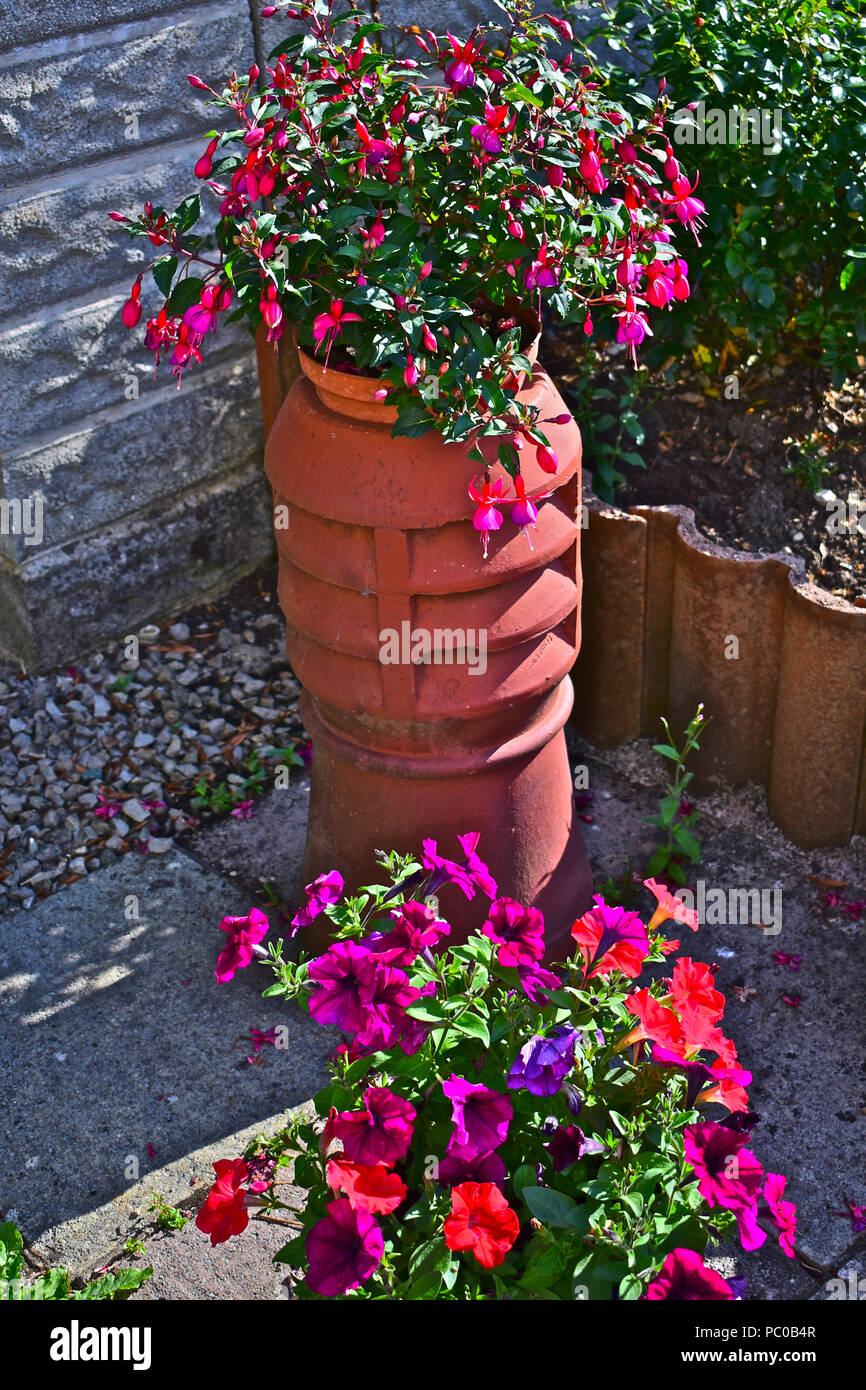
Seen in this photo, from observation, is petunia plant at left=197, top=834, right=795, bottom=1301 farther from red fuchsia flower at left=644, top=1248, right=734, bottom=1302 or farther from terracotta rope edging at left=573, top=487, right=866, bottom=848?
terracotta rope edging at left=573, top=487, right=866, bottom=848

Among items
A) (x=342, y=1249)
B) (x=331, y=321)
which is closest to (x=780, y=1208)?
(x=342, y=1249)

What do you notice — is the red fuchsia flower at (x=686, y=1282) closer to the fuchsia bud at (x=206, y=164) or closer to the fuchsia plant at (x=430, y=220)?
the fuchsia plant at (x=430, y=220)

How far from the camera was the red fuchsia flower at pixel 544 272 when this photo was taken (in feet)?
8.06

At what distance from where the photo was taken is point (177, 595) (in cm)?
418

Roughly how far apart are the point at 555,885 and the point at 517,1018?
0.98m

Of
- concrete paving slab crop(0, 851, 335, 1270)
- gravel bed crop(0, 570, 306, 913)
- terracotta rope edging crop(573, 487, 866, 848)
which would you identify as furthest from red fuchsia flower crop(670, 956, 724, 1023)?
gravel bed crop(0, 570, 306, 913)

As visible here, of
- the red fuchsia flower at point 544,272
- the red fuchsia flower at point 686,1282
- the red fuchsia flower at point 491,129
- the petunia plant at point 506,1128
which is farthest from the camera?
the red fuchsia flower at point 544,272

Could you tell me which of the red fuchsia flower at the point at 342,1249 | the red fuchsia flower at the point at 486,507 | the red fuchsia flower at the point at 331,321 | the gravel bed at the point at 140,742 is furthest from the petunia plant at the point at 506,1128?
the gravel bed at the point at 140,742

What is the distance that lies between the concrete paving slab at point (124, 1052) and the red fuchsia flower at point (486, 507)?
123cm

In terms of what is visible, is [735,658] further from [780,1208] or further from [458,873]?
[780,1208]

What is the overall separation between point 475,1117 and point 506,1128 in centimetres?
5

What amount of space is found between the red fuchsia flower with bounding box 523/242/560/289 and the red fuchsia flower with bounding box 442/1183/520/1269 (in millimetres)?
1502

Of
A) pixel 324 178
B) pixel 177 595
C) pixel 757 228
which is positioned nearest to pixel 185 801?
pixel 177 595

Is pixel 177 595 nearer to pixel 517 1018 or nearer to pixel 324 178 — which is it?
pixel 324 178
